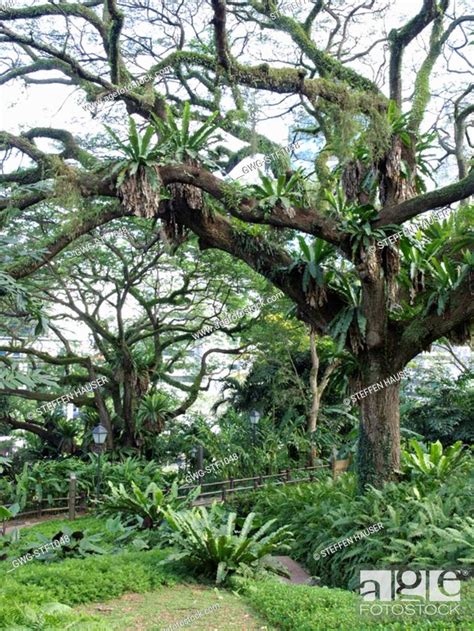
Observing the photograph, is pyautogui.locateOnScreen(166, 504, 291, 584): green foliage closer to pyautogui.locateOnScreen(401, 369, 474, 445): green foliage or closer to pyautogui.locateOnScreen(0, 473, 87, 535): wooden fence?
pyautogui.locateOnScreen(0, 473, 87, 535): wooden fence

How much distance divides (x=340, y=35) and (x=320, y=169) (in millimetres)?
3105

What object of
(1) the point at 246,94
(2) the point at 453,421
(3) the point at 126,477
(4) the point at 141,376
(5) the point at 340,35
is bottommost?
(3) the point at 126,477

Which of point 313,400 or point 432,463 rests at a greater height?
point 313,400

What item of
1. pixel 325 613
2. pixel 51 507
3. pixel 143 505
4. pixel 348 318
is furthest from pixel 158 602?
pixel 51 507

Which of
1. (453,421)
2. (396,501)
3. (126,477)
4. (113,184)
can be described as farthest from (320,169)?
(453,421)

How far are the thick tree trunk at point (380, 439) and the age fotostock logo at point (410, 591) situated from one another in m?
2.02

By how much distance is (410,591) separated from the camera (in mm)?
4719

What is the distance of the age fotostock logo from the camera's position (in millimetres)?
4094

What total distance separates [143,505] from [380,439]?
324cm

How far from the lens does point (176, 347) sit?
20.3 metres

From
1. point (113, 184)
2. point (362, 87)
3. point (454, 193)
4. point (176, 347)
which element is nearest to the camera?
point (454, 193)

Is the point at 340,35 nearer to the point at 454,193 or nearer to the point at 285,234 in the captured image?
the point at 285,234

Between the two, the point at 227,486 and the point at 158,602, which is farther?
the point at 227,486

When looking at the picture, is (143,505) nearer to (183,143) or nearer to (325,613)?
(325,613)
